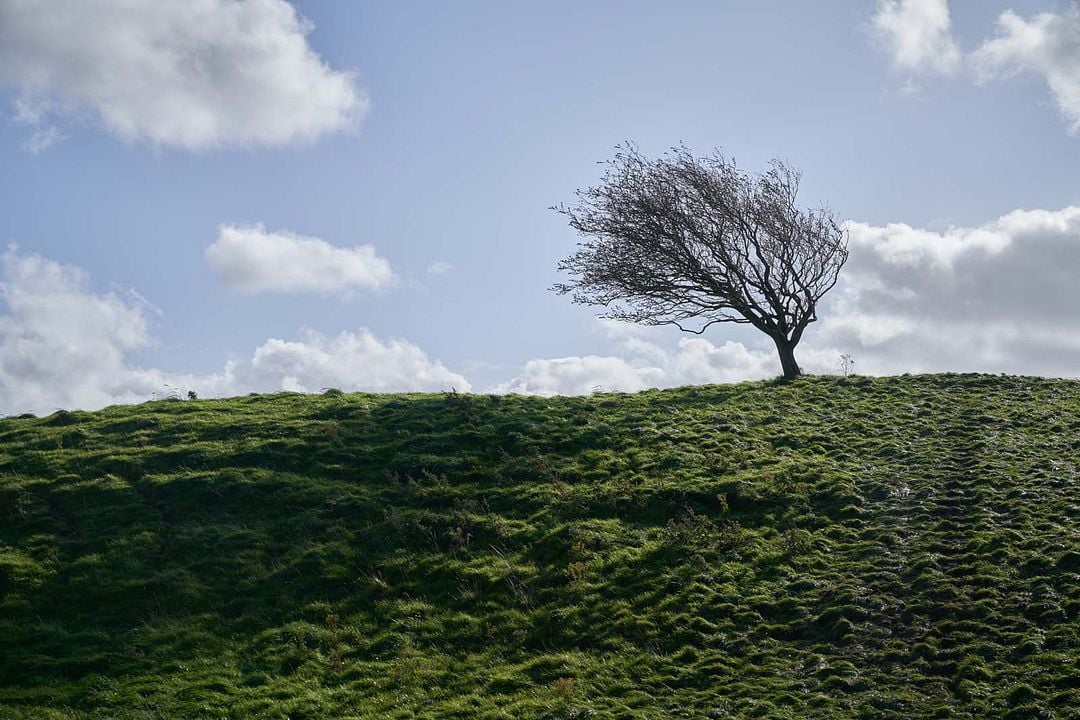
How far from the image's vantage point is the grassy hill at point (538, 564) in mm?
17625

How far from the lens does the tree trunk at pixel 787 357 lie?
4381 cm

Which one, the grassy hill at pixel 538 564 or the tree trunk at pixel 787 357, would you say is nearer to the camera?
the grassy hill at pixel 538 564

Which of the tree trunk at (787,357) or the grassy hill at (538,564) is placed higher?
the tree trunk at (787,357)

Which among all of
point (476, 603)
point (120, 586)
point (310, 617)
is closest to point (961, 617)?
point (476, 603)

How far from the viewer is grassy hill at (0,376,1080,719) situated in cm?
1762

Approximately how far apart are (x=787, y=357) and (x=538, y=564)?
2495 centimetres

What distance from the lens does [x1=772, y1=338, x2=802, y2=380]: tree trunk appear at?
43812 mm

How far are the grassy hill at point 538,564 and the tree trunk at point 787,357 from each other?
8.91 metres

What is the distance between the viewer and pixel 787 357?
44.3 m

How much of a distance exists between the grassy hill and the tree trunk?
891cm

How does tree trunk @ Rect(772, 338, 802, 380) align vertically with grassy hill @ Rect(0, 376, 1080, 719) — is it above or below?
above

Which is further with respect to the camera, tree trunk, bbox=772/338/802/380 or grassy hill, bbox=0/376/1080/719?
tree trunk, bbox=772/338/802/380

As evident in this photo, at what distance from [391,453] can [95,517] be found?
8.93 m

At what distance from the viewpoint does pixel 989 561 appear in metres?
21.5
